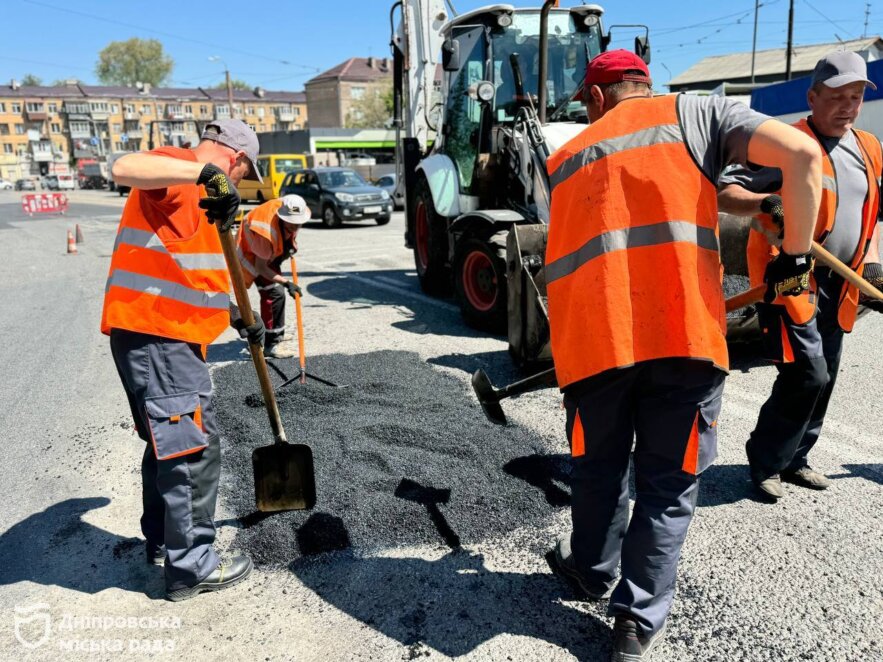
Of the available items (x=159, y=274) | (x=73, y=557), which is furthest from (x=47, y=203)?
(x=159, y=274)

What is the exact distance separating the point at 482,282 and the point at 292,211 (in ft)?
6.69

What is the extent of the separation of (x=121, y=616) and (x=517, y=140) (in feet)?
17.3

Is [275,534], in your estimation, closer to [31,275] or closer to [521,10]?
[521,10]

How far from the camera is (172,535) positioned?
2666mm

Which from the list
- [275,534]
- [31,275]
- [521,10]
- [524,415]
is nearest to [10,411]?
[275,534]

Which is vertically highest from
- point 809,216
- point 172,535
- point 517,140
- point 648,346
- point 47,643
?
point 517,140

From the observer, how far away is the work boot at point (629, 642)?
87.8 inches

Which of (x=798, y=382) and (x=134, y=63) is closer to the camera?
(x=798, y=382)

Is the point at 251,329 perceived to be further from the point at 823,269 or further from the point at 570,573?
the point at 823,269

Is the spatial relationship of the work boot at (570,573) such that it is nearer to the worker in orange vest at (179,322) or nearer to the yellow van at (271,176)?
the worker in orange vest at (179,322)

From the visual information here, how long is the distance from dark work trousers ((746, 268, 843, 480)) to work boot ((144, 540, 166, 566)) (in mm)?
2826

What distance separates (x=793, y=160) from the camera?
1.93 meters

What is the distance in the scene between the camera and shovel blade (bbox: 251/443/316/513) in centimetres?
308

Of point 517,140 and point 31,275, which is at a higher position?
point 517,140
